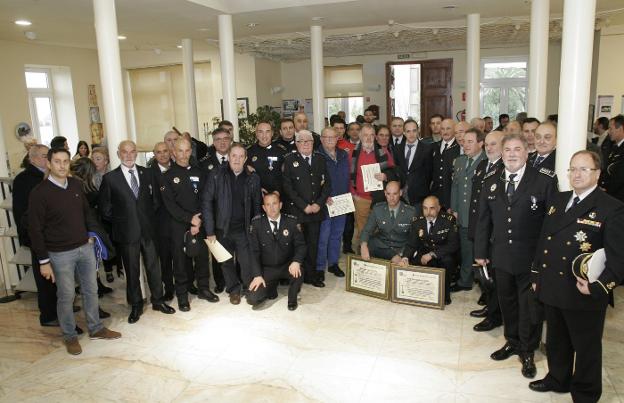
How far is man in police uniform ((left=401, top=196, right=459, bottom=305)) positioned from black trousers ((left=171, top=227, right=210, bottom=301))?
6.32ft

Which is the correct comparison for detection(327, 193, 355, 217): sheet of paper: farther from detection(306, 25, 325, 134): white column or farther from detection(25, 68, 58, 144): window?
detection(25, 68, 58, 144): window

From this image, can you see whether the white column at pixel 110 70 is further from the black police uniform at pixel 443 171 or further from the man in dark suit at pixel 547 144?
the man in dark suit at pixel 547 144

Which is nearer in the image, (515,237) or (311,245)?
(515,237)

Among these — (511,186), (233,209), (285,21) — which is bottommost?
(233,209)

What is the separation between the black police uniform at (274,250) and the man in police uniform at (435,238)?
3.35ft

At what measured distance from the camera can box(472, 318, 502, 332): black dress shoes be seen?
3.94 m

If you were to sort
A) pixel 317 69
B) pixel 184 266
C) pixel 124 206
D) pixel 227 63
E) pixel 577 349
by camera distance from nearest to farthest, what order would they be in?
1. pixel 577 349
2. pixel 124 206
3. pixel 184 266
4. pixel 227 63
5. pixel 317 69

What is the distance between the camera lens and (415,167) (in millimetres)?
5344

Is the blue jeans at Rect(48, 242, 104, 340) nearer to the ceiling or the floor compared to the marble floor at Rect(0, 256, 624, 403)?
nearer to the ceiling

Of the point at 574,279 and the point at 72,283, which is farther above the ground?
the point at 574,279

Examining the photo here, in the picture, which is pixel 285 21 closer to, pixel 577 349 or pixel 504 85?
pixel 577 349

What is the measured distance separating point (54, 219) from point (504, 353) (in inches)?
137

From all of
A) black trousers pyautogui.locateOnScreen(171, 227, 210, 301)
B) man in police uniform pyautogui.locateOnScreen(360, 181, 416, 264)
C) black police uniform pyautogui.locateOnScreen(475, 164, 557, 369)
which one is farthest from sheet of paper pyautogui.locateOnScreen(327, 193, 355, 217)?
black police uniform pyautogui.locateOnScreen(475, 164, 557, 369)

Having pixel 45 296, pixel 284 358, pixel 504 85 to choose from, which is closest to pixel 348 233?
pixel 284 358
